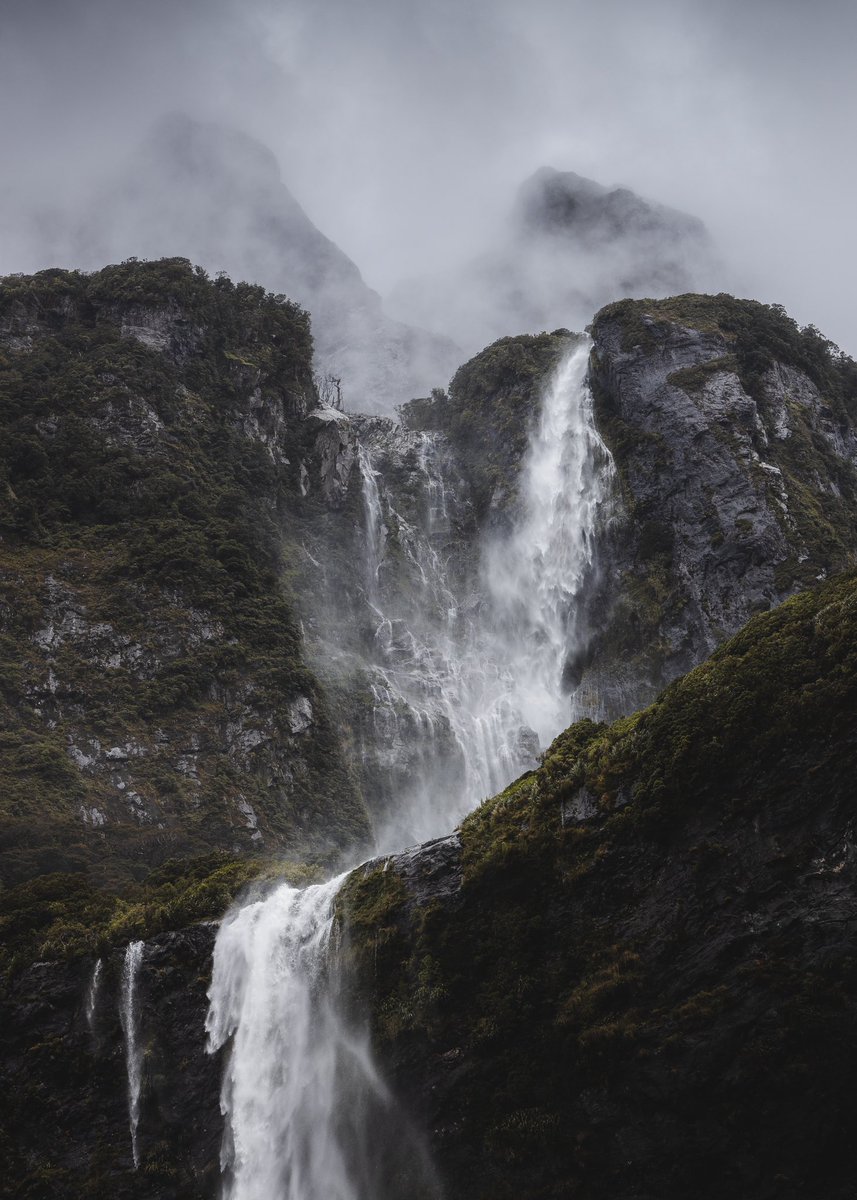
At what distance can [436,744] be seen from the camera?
3578 cm

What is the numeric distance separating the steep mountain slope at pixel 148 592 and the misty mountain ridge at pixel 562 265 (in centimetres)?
7672

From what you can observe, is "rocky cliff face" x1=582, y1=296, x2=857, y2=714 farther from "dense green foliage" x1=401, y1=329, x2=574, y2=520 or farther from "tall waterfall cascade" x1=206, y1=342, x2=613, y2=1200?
"dense green foliage" x1=401, y1=329, x2=574, y2=520

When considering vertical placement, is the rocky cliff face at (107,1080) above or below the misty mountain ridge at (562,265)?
below

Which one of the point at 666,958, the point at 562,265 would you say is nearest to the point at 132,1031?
the point at 666,958

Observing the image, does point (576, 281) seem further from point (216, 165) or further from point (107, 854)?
point (107, 854)

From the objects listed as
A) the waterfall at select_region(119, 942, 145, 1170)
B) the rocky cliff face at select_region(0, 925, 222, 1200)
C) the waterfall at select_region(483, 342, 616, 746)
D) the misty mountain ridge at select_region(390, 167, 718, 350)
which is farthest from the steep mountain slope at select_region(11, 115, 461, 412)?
the rocky cliff face at select_region(0, 925, 222, 1200)

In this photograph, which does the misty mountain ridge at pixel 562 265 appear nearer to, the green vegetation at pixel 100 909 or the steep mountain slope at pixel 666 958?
the green vegetation at pixel 100 909

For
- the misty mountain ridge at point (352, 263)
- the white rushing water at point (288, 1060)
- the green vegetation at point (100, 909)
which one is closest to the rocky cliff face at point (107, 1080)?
the green vegetation at point (100, 909)

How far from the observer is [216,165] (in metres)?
115

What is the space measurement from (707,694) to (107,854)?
19392mm

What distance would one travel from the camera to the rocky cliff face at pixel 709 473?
33156mm

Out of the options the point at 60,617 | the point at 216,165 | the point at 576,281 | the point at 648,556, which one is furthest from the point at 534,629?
the point at 216,165

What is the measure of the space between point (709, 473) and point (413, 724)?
700 inches

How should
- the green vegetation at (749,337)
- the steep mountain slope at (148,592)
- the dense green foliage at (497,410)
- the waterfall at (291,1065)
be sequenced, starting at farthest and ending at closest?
the dense green foliage at (497,410)
the green vegetation at (749,337)
the steep mountain slope at (148,592)
the waterfall at (291,1065)
